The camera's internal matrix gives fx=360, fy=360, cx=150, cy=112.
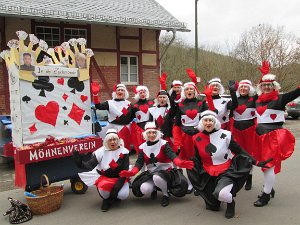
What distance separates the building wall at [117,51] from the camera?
1398cm

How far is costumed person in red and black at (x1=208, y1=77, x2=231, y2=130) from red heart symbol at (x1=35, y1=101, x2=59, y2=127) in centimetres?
241

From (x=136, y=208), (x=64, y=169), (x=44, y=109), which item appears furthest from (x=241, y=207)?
(x=44, y=109)

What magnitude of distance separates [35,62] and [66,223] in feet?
7.60

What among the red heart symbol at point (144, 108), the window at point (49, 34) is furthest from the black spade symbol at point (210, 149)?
the window at point (49, 34)

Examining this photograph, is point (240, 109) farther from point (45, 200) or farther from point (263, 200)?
point (45, 200)

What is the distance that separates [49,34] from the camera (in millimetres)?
13242

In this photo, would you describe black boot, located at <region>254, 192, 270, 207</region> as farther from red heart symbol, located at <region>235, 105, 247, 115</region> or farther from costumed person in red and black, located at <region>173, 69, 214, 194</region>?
red heart symbol, located at <region>235, 105, 247, 115</region>

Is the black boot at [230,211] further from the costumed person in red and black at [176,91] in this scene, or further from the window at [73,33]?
the window at [73,33]

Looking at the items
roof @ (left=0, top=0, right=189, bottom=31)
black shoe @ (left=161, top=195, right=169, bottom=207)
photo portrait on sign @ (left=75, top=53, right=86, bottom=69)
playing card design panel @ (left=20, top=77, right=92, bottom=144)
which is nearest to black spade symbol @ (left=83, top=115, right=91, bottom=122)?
playing card design panel @ (left=20, top=77, right=92, bottom=144)

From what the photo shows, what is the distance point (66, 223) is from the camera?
178 inches

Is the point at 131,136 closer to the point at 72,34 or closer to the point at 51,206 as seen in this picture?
the point at 51,206

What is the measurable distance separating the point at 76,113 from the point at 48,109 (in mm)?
478

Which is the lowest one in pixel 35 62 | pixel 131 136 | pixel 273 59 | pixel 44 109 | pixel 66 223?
pixel 66 223

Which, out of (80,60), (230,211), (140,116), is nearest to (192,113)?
(140,116)
